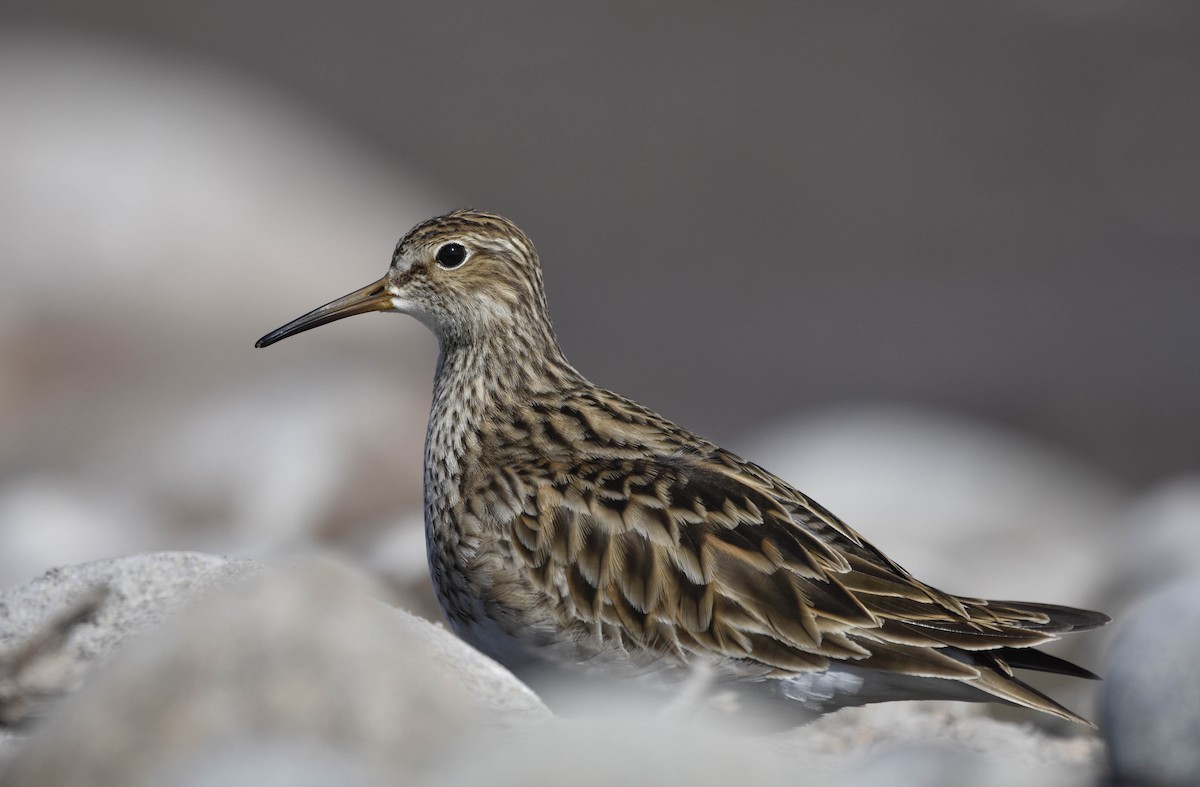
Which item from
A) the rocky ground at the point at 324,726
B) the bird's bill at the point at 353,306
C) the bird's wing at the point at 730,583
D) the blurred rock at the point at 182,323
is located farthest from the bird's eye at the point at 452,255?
the blurred rock at the point at 182,323

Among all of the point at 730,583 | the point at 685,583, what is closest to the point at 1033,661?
the point at 730,583

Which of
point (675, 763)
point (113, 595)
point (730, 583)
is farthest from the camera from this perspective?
point (730, 583)

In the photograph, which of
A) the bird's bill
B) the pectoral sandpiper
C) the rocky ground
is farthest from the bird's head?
the rocky ground

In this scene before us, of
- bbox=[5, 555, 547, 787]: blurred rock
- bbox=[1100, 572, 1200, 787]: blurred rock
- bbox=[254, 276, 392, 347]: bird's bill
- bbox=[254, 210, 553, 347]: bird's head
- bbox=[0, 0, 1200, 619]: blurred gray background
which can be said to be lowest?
bbox=[5, 555, 547, 787]: blurred rock

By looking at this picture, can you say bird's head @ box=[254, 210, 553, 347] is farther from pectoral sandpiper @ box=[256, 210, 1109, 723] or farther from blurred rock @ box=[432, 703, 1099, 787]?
blurred rock @ box=[432, 703, 1099, 787]

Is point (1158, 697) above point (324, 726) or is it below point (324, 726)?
→ above

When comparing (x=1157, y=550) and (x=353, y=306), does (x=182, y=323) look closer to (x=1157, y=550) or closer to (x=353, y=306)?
(x=353, y=306)

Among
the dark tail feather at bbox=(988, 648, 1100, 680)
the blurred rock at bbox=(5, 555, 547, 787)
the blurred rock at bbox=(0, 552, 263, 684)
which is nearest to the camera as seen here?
the blurred rock at bbox=(5, 555, 547, 787)
